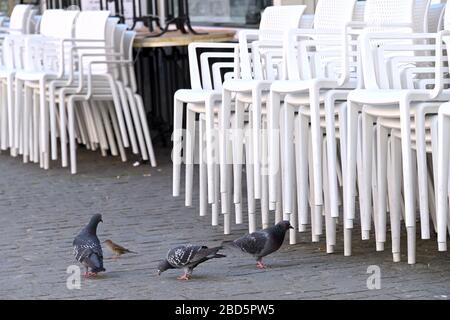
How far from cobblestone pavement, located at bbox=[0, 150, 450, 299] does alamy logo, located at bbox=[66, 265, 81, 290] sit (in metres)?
0.04

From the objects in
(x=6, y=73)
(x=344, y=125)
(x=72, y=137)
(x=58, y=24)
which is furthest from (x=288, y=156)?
(x=58, y=24)

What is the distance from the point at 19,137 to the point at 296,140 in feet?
16.7

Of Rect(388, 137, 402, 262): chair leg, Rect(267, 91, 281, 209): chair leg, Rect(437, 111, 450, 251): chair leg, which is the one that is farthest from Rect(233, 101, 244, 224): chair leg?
Rect(437, 111, 450, 251): chair leg

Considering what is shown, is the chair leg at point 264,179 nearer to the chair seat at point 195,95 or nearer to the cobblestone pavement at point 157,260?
the cobblestone pavement at point 157,260

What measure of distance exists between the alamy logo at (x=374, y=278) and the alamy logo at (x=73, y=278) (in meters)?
1.30

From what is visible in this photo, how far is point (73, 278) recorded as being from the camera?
5965mm

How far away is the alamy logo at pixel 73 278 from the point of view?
5805mm

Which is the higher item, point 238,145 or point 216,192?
point 238,145

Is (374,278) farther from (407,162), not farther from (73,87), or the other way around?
(73,87)

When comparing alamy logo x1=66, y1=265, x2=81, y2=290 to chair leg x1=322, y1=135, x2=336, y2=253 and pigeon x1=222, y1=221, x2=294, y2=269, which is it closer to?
pigeon x1=222, y1=221, x2=294, y2=269

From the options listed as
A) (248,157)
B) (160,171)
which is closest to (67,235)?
(248,157)

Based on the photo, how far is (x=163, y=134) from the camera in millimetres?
11641

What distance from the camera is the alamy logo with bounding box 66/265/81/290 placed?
5.80 meters

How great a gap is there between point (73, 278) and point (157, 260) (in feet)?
1.90
